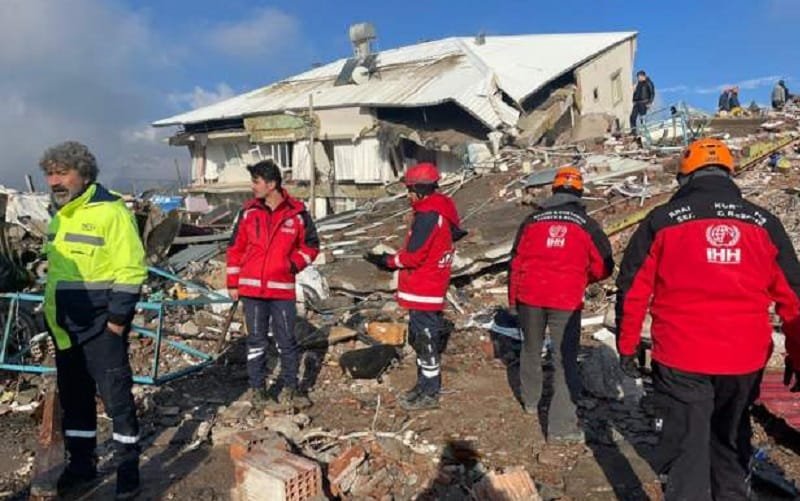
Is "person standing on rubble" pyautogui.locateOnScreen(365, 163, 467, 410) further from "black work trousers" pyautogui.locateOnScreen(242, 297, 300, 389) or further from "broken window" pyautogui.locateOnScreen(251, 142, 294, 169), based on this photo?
"broken window" pyautogui.locateOnScreen(251, 142, 294, 169)

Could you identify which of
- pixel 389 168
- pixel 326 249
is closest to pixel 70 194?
pixel 326 249

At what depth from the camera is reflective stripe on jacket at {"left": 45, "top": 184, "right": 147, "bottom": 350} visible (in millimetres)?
3562

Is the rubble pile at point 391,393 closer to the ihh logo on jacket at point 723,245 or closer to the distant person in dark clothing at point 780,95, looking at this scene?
the ihh logo on jacket at point 723,245

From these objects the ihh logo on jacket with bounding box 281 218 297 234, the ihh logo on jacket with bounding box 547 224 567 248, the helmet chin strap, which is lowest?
the ihh logo on jacket with bounding box 547 224 567 248

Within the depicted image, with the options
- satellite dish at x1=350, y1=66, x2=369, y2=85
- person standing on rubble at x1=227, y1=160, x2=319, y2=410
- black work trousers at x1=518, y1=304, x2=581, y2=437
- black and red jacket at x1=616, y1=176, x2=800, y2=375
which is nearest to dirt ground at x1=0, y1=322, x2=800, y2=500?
black work trousers at x1=518, y1=304, x2=581, y2=437

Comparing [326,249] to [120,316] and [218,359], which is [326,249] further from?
[120,316]

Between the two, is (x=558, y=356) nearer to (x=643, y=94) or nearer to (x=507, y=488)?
(x=507, y=488)

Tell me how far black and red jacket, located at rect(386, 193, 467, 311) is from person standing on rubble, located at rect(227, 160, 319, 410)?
2.44 ft

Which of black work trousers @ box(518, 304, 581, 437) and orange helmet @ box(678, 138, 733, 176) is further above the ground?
orange helmet @ box(678, 138, 733, 176)

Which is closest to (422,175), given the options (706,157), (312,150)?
(706,157)

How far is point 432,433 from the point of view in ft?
14.9

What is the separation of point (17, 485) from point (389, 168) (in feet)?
63.3

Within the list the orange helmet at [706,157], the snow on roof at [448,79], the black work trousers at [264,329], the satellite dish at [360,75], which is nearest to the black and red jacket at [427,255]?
the black work trousers at [264,329]

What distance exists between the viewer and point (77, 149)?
360cm
